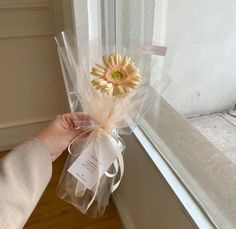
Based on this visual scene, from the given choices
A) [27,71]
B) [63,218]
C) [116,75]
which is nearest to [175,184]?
[116,75]

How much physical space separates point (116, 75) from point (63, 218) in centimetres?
101

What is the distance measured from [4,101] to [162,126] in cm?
111

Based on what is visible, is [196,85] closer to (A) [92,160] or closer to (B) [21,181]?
(A) [92,160]

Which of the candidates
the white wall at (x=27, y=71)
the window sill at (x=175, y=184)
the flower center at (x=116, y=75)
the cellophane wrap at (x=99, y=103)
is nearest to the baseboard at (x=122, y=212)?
the window sill at (x=175, y=184)

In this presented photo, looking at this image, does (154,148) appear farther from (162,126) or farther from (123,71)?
(123,71)

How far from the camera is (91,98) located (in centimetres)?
66

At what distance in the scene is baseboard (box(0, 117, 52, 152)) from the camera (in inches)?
69.6

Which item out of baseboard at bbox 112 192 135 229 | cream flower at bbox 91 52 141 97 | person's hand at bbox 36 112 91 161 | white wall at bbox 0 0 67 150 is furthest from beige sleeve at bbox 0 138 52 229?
white wall at bbox 0 0 67 150

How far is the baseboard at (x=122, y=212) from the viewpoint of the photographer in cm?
122

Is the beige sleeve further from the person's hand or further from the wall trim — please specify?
the wall trim

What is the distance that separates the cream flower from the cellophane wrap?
4 cm

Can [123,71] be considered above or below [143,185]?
above

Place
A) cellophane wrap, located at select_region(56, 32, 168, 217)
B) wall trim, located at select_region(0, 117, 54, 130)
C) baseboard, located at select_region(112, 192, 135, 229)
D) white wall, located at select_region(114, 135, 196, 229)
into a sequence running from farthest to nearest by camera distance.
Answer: wall trim, located at select_region(0, 117, 54, 130), baseboard, located at select_region(112, 192, 135, 229), white wall, located at select_region(114, 135, 196, 229), cellophane wrap, located at select_region(56, 32, 168, 217)

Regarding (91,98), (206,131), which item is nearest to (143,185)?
(206,131)
